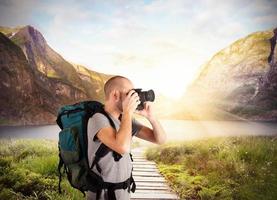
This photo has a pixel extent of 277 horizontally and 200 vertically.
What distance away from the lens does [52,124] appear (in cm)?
488

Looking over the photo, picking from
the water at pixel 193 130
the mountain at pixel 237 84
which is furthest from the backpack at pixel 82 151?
the mountain at pixel 237 84

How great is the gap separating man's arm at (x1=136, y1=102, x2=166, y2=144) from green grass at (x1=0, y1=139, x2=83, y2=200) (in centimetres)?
136

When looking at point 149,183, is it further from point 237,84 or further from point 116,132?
point 116,132

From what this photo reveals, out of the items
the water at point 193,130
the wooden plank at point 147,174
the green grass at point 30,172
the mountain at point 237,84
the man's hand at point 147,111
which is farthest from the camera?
the mountain at point 237,84

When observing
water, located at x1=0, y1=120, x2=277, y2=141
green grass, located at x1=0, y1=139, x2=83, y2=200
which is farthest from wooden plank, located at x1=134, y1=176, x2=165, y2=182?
water, located at x1=0, y1=120, x2=277, y2=141

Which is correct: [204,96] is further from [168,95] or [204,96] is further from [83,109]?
[83,109]

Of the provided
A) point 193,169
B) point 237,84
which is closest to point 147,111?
point 193,169

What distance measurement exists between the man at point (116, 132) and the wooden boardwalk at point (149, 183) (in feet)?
6.30

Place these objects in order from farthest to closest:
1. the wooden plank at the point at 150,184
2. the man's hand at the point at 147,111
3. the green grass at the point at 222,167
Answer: the wooden plank at the point at 150,184 → the green grass at the point at 222,167 → the man's hand at the point at 147,111

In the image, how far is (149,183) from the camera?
12.8 feet

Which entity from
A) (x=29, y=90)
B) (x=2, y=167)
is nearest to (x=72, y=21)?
(x=29, y=90)

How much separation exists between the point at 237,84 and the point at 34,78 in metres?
2.60

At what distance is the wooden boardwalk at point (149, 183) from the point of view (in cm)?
344

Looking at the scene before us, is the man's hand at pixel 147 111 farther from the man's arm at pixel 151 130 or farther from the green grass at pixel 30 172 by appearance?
the green grass at pixel 30 172
